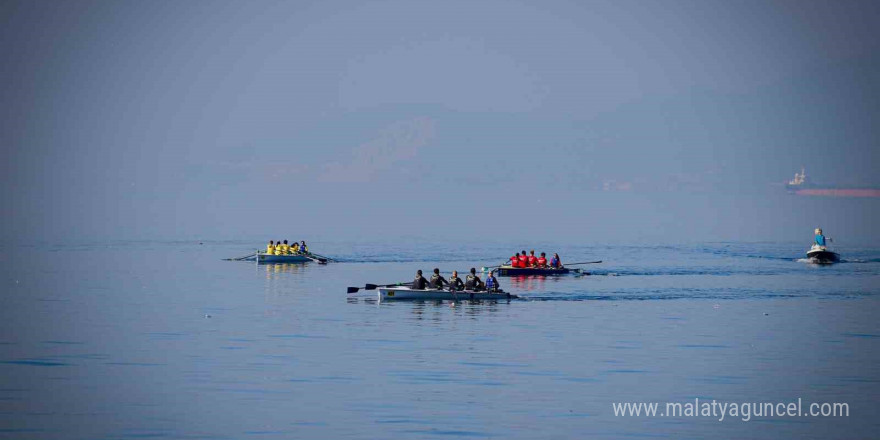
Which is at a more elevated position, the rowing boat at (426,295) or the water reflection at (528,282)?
the water reflection at (528,282)

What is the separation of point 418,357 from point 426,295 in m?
17.9

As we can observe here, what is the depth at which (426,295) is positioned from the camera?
62.4 metres

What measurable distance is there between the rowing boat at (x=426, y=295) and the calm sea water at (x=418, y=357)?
89 cm

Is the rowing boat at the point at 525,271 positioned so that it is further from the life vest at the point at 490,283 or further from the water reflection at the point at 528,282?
the life vest at the point at 490,283

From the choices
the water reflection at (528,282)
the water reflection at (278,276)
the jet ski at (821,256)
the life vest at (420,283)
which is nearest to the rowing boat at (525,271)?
the water reflection at (528,282)

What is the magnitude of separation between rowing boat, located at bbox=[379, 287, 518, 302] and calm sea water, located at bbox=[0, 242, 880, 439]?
890 mm

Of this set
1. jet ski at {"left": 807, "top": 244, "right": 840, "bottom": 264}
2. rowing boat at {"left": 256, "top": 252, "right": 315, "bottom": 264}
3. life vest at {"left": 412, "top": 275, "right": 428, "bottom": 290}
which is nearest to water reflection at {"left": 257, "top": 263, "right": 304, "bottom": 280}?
rowing boat at {"left": 256, "top": 252, "right": 315, "bottom": 264}

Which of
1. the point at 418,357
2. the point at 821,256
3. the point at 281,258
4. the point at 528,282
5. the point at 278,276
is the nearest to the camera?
the point at 418,357

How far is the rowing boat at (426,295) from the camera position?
6231 cm

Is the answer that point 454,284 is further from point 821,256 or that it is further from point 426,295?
point 821,256

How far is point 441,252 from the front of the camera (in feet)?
369

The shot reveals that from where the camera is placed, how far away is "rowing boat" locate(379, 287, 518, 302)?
6231 centimetres

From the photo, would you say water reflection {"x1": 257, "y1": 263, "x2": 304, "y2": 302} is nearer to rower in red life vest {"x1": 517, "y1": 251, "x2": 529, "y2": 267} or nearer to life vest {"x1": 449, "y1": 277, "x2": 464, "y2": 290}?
life vest {"x1": 449, "y1": 277, "x2": 464, "y2": 290}

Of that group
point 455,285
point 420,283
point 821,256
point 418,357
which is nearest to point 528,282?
point 455,285
